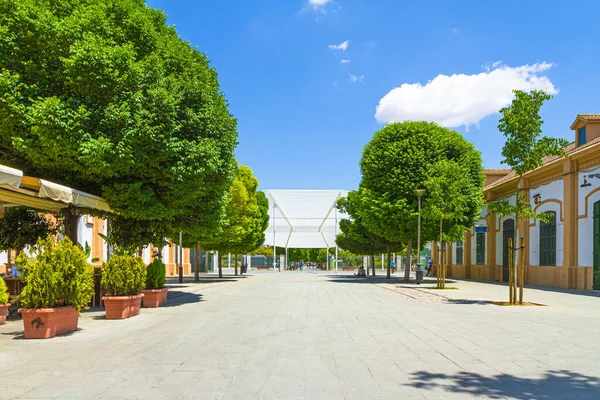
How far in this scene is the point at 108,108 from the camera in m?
12.9

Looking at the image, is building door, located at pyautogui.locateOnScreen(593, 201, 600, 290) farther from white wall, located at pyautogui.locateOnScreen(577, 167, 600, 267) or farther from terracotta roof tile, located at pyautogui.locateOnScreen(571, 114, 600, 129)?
terracotta roof tile, located at pyautogui.locateOnScreen(571, 114, 600, 129)

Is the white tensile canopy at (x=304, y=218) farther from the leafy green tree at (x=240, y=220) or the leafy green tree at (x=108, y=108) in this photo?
the leafy green tree at (x=108, y=108)

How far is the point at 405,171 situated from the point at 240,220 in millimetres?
11020

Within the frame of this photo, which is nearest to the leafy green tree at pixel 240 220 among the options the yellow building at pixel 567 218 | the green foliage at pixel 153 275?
the green foliage at pixel 153 275

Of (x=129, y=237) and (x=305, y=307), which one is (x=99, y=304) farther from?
(x=305, y=307)

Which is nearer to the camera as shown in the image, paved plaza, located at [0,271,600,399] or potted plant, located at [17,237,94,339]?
paved plaza, located at [0,271,600,399]

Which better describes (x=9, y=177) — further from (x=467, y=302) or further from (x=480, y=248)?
(x=480, y=248)

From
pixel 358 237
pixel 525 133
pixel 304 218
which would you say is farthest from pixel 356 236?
pixel 304 218

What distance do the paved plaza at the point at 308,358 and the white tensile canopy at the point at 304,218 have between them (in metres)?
56.6

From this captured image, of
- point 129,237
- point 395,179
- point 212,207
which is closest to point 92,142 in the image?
point 129,237

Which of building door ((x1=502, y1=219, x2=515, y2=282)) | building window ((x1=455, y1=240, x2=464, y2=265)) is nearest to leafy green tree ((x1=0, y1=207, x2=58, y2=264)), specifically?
building door ((x1=502, y1=219, x2=515, y2=282))

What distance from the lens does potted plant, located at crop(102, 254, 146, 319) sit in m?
12.4

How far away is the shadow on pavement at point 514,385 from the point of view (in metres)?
5.74

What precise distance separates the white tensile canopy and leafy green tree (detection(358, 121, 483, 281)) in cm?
3734
